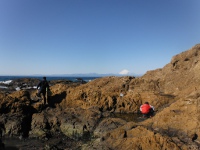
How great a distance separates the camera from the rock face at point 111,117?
10641 millimetres

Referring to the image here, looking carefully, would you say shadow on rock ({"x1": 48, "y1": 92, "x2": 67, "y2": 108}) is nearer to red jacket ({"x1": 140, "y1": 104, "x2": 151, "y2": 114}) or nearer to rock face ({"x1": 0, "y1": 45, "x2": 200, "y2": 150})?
rock face ({"x1": 0, "y1": 45, "x2": 200, "y2": 150})

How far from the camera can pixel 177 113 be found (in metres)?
12.4

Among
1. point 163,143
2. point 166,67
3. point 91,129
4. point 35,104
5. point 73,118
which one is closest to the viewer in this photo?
point 163,143

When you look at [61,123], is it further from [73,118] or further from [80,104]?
[80,104]

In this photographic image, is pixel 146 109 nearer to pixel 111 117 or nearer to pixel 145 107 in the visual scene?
pixel 145 107

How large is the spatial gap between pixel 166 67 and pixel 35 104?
20.9 meters

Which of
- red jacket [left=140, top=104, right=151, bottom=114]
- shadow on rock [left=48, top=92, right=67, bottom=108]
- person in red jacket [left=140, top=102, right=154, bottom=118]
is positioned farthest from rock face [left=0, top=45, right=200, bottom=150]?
red jacket [left=140, top=104, right=151, bottom=114]

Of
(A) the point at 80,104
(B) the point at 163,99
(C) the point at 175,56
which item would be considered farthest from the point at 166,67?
(A) the point at 80,104

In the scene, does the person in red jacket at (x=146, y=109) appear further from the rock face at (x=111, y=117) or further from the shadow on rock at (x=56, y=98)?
the shadow on rock at (x=56, y=98)

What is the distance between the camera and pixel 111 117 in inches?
647

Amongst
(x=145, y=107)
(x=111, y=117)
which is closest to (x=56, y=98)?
(x=111, y=117)

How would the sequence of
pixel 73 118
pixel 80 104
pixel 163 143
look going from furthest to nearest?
pixel 80 104
pixel 73 118
pixel 163 143

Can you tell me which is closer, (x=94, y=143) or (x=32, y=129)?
(x=94, y=143)

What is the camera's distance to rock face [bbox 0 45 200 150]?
10.6 m
